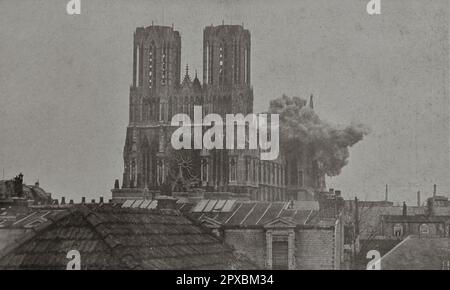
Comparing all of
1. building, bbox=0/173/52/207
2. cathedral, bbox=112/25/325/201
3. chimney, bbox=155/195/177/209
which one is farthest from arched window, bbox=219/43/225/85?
chimney, bbox=155/195/177/209

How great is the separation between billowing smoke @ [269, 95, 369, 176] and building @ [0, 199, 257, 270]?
37.0 ft

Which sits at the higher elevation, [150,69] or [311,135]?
[150,69]

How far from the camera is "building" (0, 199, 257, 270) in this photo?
1834 cm

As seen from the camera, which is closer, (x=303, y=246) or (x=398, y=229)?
(x=303, y=246)

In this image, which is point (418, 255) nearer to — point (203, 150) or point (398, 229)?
point (398, 229)

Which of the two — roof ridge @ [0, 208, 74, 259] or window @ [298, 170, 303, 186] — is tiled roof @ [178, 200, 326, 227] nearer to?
roof ridge @ [0, 208, 74, 259]

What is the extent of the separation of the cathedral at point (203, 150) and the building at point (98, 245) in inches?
569

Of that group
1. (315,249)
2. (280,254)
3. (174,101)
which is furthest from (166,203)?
(174,101)

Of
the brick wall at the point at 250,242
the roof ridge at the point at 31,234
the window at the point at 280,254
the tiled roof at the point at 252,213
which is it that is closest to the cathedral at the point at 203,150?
the tiled roof at the point at 252,213

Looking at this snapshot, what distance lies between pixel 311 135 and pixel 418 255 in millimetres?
18184

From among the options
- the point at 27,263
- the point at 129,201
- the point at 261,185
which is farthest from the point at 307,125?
the point at 27,263

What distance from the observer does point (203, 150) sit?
41.8 meters

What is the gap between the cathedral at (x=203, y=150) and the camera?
1582 inches
